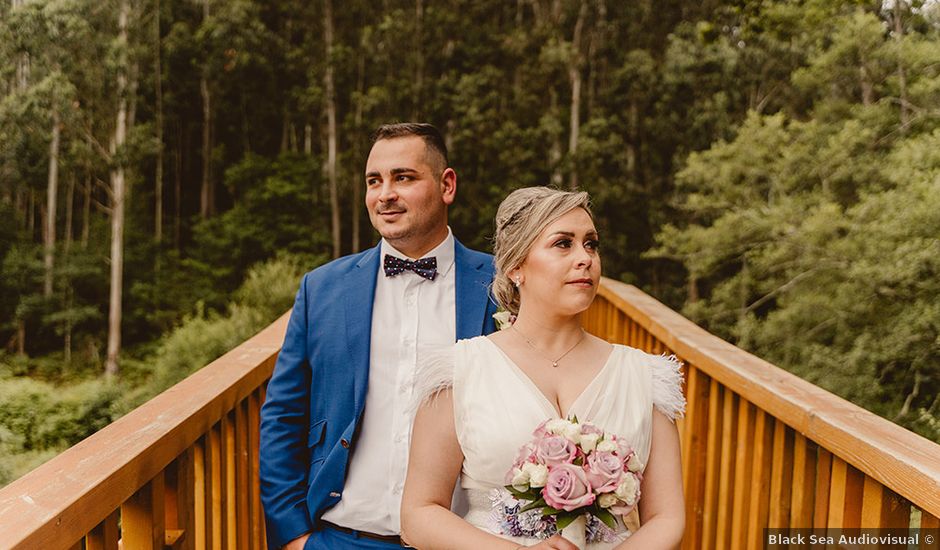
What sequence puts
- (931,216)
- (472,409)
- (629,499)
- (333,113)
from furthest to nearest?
(333,113), (931,216), (472,409), (629,499)

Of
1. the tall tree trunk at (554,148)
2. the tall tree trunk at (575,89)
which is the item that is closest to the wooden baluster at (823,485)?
the tall tree trunk at (554,148)

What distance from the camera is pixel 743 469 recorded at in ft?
7.43

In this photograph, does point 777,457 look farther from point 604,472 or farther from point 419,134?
point 419,134

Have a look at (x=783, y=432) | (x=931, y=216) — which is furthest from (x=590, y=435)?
(x=931, y=216)

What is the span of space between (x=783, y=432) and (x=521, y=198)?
0.97 m

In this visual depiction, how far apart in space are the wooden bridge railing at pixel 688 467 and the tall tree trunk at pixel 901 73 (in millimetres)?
6174

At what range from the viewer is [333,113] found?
896 inches

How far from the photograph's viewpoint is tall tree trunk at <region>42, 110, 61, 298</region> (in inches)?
714

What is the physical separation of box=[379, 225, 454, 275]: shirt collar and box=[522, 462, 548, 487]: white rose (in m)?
0.90

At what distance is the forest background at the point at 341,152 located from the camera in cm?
1195

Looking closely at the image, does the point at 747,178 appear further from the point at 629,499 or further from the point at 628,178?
the point at 629,499

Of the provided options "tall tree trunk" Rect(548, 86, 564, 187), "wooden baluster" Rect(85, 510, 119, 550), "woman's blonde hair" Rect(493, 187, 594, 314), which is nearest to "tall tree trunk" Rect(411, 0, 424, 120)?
"tall tree trunk" Rect(548, 86, 564, 187)

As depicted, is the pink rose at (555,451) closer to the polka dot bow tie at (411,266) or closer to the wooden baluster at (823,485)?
the wooden baluster at (823,485)

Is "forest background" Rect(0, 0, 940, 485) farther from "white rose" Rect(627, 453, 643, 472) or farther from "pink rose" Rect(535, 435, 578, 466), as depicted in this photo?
"pink rose" Rect(535, 435, 578, 466)
